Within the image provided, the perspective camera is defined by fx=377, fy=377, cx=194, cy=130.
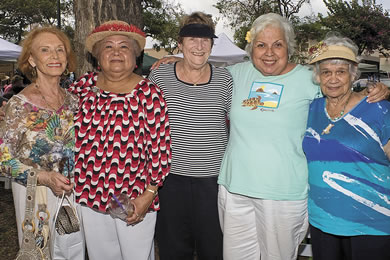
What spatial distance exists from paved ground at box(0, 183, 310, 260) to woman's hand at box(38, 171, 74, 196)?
2450 millimetres

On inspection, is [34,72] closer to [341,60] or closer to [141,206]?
[141,206]

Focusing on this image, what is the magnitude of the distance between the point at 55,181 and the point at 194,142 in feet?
3.58

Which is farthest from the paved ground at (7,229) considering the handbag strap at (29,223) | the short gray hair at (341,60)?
the short gray hair at (341,60)

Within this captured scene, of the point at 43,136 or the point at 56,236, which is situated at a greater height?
the point at 43,136

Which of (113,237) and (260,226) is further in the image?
(260,226)

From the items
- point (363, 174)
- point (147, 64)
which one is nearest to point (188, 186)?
point (363, 174)

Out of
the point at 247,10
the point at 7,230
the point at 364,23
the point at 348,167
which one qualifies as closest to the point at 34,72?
the point at 348,167

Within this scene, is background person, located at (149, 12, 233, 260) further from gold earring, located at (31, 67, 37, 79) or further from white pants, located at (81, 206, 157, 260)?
gold earring, located at (31, 67, 37, 79)

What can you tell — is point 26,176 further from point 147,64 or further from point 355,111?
point 147,64

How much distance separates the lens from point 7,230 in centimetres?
571

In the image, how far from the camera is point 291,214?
2900 millimetres

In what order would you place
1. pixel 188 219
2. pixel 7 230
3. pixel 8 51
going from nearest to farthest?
pixel 188 219 → pixel 7 230 → pixel 8 51

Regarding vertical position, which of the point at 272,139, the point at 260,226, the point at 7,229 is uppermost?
the point at 272,139

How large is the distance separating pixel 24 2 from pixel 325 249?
3796 cm
